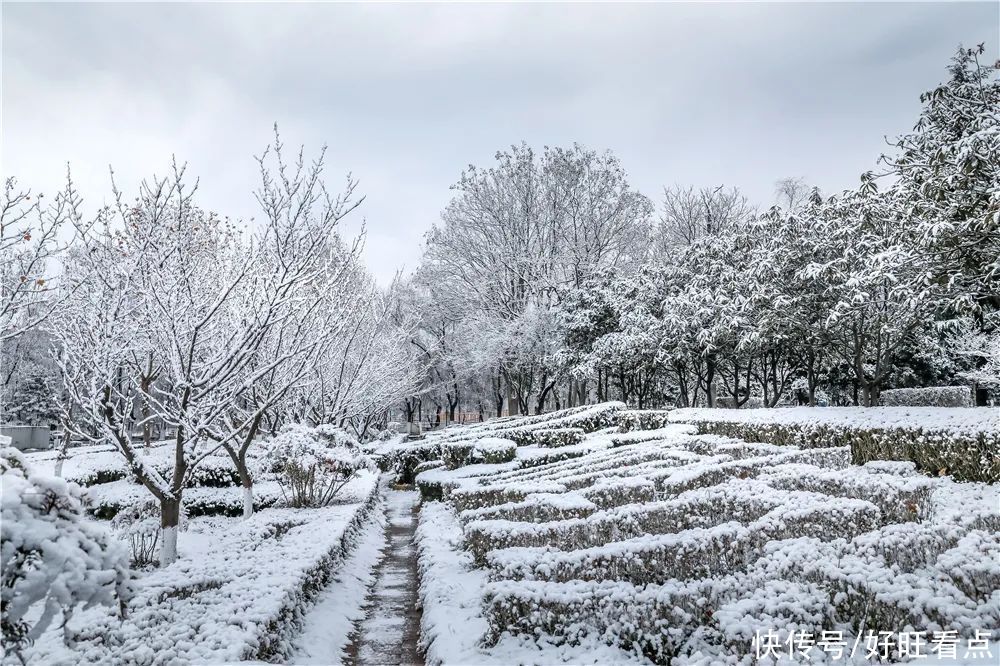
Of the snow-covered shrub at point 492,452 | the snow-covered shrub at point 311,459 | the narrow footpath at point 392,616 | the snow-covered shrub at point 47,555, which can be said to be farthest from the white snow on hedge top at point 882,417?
the snow-covered shrub at point 47,555

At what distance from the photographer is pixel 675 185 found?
110 feet

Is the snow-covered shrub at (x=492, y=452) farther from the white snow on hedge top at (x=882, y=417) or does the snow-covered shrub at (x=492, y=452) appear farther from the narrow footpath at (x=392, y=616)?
the white snow on hedge top at (x=882, y=417)

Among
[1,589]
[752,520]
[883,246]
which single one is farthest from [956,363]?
[1,589]

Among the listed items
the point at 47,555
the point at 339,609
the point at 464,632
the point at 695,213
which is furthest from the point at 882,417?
the point at 695,213

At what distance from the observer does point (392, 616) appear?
22.9 feet

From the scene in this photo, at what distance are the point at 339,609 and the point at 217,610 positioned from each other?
176cm

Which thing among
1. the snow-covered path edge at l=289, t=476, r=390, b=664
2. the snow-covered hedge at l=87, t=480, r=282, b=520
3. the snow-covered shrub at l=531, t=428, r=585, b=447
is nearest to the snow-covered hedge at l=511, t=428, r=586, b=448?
the snow-covered shrub at l=531, t=428, r=585, b=447

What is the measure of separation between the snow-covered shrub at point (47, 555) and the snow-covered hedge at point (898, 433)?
33.4 feet

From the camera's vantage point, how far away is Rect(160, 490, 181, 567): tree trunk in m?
8.13

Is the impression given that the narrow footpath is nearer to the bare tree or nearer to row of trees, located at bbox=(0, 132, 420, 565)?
row of trees, located at bbox=(0, 132, 420, 565)

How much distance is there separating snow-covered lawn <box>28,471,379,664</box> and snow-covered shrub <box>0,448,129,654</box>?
0.90m

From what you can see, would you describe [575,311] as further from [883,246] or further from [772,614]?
[772,614]

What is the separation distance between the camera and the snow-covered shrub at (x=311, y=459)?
11734 millimetres

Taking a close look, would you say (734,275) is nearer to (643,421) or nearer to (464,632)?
(643,421)
